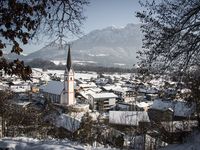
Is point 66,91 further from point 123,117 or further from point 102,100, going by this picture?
point 123,117

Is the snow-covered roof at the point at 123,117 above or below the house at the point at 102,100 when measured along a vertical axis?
above

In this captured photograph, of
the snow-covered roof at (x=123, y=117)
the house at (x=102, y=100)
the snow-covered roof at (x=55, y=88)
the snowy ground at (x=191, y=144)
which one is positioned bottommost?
the house at (x=102, y=100)

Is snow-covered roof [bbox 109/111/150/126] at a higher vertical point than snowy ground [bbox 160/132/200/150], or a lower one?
lower

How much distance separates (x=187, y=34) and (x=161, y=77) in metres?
1.57

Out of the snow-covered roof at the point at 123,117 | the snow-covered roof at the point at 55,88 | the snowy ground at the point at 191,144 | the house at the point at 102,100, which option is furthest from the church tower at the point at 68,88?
the snowy ground at the point at 191,144

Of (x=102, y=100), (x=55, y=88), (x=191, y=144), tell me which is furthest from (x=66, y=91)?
(x=191, y=144)

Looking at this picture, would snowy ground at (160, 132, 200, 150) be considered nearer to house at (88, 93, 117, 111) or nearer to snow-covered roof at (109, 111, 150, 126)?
snow-covered roof at (109, 111, 150, 126)

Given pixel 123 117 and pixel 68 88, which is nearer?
pixel 123 117

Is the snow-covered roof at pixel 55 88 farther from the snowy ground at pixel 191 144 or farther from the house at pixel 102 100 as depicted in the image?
the snowy ground at pixel 191 144

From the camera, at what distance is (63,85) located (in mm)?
65688

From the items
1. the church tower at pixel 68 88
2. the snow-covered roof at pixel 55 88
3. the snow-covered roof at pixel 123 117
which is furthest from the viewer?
the snow-covered roof at pixel 55 88

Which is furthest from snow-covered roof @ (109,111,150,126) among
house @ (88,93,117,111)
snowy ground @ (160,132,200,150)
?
house @ (88,93,117,111)

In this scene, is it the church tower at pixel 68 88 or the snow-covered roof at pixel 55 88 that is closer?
the church tower at pixel 68 88

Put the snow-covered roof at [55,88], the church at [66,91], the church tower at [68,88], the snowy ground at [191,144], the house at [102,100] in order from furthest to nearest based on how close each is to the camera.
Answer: the snow-covered roof at [55,88] < the church at [66,91] < the church tower at [68,88] < the house at [102,100] < the snowy ground at [191,144]
